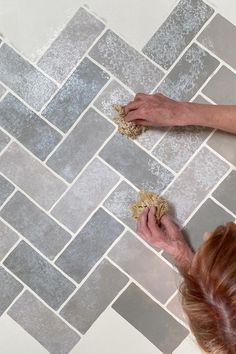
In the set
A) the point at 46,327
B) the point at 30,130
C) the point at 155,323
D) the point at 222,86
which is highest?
the point at 222,86

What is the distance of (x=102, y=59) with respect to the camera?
150cm

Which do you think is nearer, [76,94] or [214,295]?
[214,295]

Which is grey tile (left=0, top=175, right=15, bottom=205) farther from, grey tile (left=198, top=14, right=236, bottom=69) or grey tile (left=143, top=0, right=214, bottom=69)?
grey tile (left=198, top=14, right=236, bottom=69)

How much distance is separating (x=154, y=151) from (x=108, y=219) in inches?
9.4

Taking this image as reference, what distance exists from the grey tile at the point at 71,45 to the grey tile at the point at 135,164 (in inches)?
10.0

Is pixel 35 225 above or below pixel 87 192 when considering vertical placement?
below

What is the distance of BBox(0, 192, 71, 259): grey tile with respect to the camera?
150 centimetres

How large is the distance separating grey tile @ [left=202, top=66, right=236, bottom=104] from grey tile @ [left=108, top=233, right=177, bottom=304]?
1.56ft

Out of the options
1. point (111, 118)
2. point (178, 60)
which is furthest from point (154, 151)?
point (178, 60)

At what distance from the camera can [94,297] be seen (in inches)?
58.8

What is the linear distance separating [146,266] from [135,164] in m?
0.30

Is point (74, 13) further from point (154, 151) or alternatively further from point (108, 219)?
point (108, 219)

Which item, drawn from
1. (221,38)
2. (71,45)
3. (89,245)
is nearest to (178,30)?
(221,38)

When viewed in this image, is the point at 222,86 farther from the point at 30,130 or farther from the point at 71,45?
the point at 30,130
